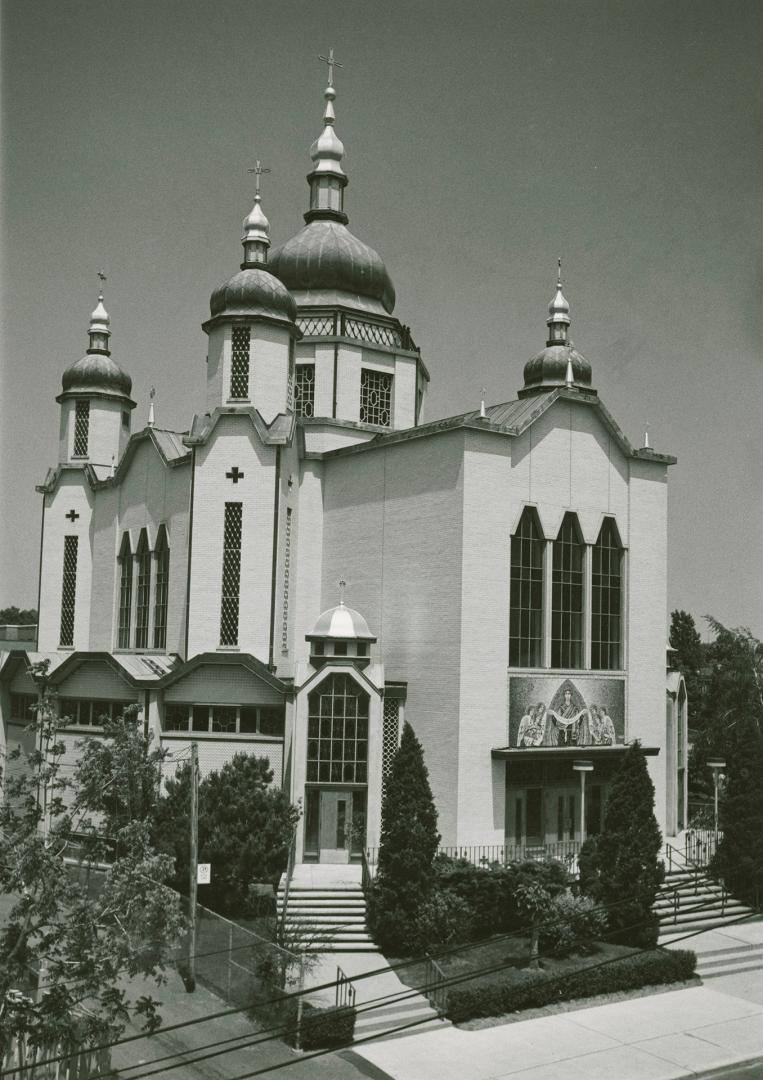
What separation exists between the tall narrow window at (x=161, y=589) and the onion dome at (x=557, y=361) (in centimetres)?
1691

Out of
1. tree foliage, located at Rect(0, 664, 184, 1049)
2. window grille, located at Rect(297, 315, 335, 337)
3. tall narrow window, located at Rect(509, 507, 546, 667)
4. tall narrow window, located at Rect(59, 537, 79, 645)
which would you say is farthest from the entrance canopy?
tall narrow window, located at Rect(59, 537, 79, 645)

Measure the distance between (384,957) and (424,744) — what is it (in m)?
7.94

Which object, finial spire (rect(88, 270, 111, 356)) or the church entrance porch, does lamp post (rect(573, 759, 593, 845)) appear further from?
finial spire (rect(88, 270, 111, 356))

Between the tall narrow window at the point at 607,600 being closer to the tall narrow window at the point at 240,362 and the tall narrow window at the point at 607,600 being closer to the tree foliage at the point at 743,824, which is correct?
the tree foliage at the point at 743,824

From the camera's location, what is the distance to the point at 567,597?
1427 inches

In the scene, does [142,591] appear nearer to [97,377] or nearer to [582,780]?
[97,377]

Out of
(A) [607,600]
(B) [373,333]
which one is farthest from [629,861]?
(B) [373,333]

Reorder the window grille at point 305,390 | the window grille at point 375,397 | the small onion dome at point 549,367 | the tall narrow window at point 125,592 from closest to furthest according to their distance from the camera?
the tall narrow window at point 125,592 < the window grille at point 305,390 < the window grille at point 375,397 < the small onion dome at point 549,367

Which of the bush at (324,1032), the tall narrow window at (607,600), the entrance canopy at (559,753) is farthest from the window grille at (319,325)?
the bush at (324,1032)

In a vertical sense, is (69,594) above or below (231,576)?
below

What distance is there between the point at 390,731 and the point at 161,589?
34.5 ft

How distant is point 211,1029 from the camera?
22.8 meters

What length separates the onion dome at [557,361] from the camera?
47.1 metres

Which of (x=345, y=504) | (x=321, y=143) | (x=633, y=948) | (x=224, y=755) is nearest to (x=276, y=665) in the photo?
(x=224, y=755)
